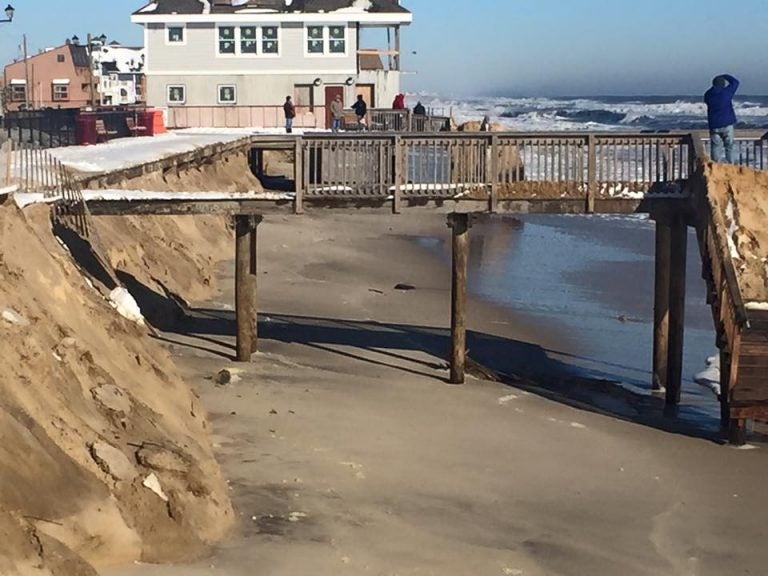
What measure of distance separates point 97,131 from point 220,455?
32457 millimetres

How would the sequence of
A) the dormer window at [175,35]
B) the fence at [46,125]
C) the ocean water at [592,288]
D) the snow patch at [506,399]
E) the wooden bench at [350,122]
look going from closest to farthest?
the snow patch at [506,399] < the ocean water at [592,288] < the wooden bench at [350,122] < the dormer window at [175,35] < the fence at [46,125]

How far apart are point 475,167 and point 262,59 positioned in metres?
33.1

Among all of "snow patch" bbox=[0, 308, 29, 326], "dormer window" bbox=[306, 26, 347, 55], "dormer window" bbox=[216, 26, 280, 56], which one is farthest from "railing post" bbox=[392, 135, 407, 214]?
"dormer window" bbox=[216, 26, 280, 56]

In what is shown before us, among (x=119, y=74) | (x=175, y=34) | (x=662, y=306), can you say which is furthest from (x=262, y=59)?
(x=119, y=74)

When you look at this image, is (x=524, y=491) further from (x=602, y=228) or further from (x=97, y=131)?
(x=97, y=131)

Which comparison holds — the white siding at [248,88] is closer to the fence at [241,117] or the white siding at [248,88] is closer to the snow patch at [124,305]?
the fence at [241,117]

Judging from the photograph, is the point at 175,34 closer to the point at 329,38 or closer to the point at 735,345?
the point at 329,38

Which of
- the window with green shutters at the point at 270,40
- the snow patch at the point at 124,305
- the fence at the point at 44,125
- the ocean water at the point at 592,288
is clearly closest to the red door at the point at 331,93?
the window with green shutters at the point at 270,40

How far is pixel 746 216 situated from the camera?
17.7 m

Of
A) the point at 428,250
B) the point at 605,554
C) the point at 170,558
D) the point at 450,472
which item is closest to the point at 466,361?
the point at 450,472

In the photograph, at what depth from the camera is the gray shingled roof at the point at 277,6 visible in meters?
50.2

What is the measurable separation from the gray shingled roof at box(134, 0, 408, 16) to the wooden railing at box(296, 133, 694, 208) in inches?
1277

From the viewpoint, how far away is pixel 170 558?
931 centimetres

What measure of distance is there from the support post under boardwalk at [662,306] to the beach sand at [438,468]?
129 cm
